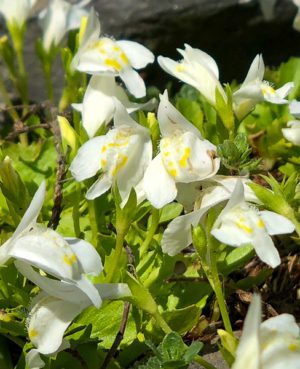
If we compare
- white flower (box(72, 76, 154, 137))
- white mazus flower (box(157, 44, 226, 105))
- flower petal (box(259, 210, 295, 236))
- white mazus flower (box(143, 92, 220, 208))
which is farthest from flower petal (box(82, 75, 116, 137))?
flower petal (box(259, 210, 295, 236))

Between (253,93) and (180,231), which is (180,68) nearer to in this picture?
(253,93)

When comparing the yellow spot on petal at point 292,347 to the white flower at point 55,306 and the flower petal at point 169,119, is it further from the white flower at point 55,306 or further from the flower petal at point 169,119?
the flower petal at point 169,119

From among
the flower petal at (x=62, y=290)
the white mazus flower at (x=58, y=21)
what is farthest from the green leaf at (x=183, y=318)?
the white mazus flower at (x=58, y=21)

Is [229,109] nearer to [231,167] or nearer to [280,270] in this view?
[231,167]

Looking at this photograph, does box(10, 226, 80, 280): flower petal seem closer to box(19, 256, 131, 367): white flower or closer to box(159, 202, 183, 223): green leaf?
box(19, 256, 131, 367): white flower

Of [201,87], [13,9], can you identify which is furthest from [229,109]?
[13,9]
